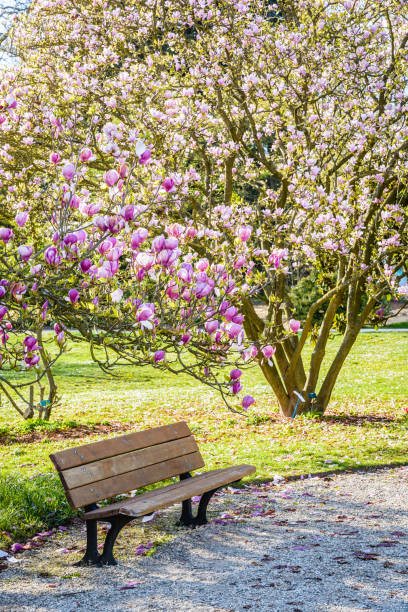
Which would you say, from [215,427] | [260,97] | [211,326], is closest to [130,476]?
[211,326]

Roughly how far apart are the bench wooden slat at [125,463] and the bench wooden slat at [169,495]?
9.8 inches

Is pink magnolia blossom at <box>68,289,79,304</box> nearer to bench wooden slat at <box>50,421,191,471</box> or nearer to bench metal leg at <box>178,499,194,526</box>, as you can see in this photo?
bench wooden slat at <box>50,421,191,471</box>

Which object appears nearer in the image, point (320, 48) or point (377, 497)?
point (377, 497)

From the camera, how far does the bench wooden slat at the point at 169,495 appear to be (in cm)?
461

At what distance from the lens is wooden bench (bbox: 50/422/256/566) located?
4750mm

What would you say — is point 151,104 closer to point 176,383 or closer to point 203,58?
point 203,58

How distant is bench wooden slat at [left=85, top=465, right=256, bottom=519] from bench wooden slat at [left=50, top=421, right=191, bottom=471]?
386 mm

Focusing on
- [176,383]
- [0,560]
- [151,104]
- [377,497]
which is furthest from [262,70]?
[176,383]

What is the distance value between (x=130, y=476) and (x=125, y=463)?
0.11 metres

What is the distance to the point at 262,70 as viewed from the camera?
9.10 metres

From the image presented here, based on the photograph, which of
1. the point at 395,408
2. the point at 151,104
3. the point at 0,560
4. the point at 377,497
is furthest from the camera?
the point at 395,408

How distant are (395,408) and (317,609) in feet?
26.8

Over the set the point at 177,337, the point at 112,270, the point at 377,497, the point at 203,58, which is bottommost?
the point at 377,497

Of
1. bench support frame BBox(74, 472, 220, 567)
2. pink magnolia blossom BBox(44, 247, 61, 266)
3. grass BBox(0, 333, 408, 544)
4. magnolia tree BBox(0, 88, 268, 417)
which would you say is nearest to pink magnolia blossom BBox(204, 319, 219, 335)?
magnolia tree BBox(0, 88, 268, 417)
